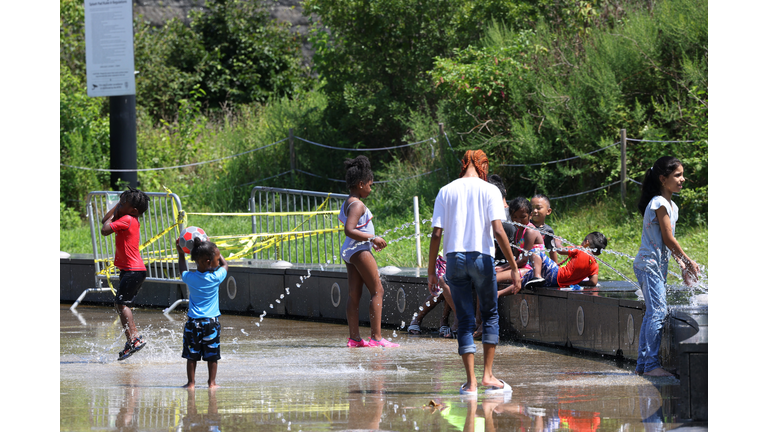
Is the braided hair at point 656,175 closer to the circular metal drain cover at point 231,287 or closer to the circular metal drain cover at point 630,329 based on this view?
the circular metal drain cover at point 630,329

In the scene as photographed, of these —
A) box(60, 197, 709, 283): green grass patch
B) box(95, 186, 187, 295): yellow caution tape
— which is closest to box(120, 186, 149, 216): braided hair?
box(95, 186, 187, 295): yellow caution tape

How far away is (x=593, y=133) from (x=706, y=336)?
34.8 feet

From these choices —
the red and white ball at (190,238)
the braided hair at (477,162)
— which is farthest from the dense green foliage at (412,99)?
the braided hair at (477,162)

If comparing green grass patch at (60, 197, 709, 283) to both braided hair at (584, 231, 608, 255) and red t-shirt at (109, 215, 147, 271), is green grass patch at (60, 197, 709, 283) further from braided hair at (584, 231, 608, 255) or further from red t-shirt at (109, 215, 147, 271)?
red t-shirt at (109, 215, 147, 271)

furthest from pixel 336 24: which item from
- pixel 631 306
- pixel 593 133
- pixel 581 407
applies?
pixel 581 407

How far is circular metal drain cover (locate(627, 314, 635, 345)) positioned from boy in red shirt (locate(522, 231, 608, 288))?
99 centimetres

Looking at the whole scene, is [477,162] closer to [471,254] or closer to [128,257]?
[471,254]

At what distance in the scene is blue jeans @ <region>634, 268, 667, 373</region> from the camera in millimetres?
6738

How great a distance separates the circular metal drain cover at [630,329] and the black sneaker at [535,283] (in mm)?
1305

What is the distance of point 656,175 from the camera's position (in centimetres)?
682

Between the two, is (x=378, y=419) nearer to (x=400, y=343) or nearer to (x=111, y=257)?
(x=400, y=343)

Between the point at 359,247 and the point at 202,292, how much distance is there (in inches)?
84.5

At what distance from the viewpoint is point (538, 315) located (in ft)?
28.8

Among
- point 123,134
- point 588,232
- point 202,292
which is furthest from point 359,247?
point 123,134
